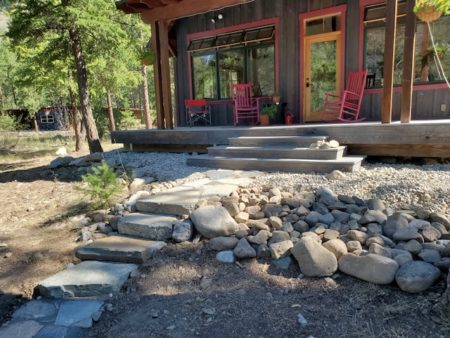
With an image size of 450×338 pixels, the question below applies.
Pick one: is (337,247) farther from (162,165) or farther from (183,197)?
(162,165)

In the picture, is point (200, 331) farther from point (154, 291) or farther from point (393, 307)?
point (393, 307)

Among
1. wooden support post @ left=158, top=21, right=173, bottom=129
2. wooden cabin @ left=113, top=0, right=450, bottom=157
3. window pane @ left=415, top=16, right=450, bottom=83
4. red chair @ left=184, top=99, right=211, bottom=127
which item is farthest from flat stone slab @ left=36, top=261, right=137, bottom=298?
red chair @ left=184, top=99, right=211, bottom=127

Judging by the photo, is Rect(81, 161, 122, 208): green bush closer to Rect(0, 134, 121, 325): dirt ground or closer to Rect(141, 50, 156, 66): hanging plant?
Rect(0, 134, 121, 325): dirt ground

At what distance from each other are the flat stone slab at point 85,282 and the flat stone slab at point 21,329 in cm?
28

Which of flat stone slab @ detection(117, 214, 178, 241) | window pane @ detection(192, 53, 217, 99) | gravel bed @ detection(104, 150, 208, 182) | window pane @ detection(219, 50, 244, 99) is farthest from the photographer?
window pane @ detection(192, 53, 217, 99)

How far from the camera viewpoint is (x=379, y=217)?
9.05 feet

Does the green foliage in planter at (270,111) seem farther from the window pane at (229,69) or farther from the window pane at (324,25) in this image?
the window pane at (324,25)

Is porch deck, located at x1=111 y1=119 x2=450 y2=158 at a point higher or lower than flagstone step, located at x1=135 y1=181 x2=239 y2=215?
higher

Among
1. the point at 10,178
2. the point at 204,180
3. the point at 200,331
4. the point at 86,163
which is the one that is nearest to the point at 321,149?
the point at 204,180

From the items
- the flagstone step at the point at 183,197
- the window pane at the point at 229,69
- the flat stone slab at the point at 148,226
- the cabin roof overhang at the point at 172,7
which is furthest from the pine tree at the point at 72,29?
the flat stone slab at the point at 148,226

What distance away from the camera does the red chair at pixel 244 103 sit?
22.9 feet

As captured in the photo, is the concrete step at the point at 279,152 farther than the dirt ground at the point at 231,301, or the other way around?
the concrete step at the point at 279,152

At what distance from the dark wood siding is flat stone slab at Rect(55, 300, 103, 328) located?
5564mm

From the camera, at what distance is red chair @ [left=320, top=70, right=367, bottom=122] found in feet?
19.4
